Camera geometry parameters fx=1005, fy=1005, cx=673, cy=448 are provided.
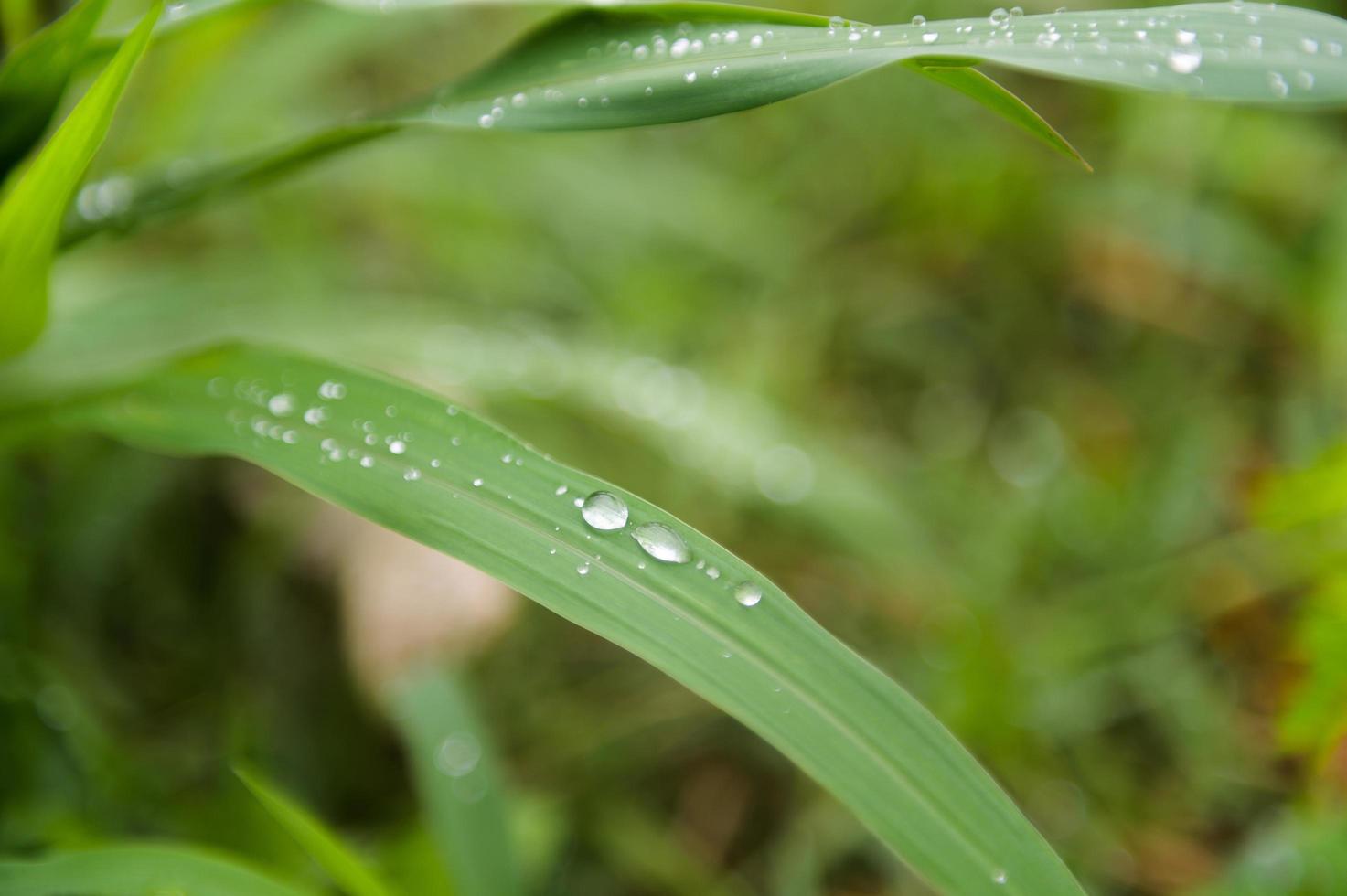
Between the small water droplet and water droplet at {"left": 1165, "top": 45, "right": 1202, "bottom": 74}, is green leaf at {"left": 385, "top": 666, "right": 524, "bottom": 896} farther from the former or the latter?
water droplet at {"left": 1165, "top": 45, "right": 1202, "bottom": 74}

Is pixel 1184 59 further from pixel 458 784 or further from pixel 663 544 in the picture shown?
pixel 458 784

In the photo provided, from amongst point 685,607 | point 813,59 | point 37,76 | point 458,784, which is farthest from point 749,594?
point 37,76

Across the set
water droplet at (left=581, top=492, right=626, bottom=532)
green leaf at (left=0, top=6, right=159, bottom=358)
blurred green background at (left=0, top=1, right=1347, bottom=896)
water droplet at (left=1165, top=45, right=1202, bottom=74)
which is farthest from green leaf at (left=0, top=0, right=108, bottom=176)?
water droplet at (left=1165, top=45, right=1202, bottom=74)

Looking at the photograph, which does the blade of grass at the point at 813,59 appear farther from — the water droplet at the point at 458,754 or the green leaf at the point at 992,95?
the water droplet at the point at 458,754

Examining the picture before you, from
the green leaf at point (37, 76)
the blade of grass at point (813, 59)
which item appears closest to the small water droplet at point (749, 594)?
the blade of grass at point (813, 59)

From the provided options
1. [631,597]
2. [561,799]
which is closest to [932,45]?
[631,597]

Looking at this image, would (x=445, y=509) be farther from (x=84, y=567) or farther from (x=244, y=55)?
(x=244, y=55)
